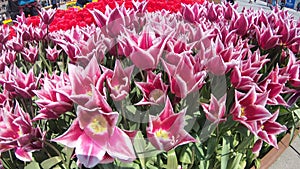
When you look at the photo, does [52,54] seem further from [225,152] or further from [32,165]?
[225,152]

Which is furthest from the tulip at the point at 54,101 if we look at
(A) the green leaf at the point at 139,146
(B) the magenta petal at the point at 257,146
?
(B) the magenta petal at the point at 257,146

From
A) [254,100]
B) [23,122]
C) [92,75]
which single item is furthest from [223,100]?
[23,122]

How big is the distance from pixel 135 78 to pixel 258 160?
677mm

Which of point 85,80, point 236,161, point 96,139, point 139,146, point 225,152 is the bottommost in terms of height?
point 236,161

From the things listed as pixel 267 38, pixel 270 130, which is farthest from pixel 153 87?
pixel 267 38

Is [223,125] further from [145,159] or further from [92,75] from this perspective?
[92,75]

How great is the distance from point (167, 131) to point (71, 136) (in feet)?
0.94

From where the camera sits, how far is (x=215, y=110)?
1038 mm

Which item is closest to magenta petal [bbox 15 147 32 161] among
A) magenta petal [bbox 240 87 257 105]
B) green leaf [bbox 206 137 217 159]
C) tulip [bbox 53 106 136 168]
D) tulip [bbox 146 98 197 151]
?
tulip [bbox 53 106 136 168]

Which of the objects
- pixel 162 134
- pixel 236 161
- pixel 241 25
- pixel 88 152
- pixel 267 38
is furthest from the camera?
pixel 241 25

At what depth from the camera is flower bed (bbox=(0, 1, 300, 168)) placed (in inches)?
34.3

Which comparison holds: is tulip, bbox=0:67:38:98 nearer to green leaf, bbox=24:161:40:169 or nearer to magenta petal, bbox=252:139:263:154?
green leaf, bbox=24:161:40:169

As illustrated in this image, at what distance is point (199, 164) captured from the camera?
122 cm

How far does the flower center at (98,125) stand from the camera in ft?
2.81
